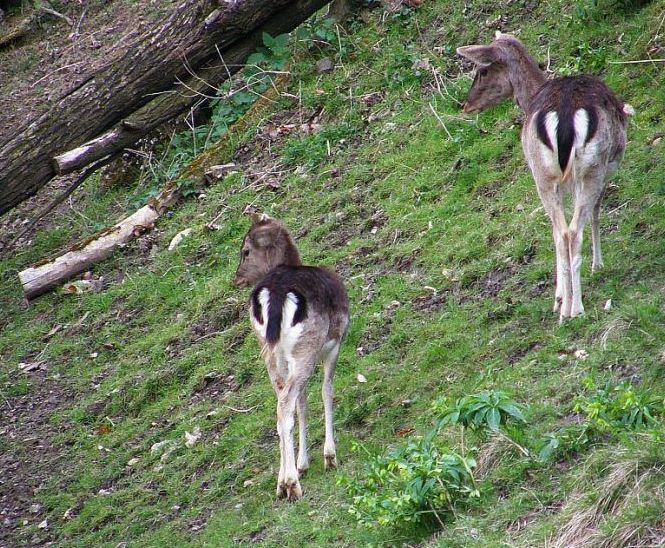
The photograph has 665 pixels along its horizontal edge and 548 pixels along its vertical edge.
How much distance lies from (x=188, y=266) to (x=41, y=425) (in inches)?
95.6

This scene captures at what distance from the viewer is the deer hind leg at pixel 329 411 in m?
7.43

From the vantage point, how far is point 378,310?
9414mm

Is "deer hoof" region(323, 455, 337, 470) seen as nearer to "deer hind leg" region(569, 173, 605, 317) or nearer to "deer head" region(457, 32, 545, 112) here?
"deer hind leg" region(569, 173, 605, 317)

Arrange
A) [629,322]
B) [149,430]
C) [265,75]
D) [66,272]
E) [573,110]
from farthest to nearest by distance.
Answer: [265,75]
[66,272]
[149,430]
[573,110]
[629,322]

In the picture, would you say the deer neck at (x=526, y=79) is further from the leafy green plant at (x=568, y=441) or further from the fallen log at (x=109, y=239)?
the fallen log at (x=109, y=239)

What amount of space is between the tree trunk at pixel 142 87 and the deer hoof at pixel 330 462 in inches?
255

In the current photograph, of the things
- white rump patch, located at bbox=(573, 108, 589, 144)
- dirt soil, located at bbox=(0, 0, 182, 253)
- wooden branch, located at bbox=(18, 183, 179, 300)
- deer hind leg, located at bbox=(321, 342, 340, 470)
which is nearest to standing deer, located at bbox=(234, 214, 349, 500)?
deer hind leg, located at bbox=(321, 342, 340, 470)

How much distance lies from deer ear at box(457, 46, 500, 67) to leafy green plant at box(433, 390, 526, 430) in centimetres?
456

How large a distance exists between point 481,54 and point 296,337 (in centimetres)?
370

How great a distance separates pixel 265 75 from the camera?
13.8m

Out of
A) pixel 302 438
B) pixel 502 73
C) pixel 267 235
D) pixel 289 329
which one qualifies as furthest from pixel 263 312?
pixel 502 73

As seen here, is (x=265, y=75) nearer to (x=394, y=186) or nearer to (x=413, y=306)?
(x=394, y=186)

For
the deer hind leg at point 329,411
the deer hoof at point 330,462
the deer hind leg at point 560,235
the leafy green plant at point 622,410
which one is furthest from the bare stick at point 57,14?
the leafy green plant at point 622,410

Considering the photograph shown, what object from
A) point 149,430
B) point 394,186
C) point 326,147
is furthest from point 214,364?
point 326,147
